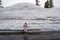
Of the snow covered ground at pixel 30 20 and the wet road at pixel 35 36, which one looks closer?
the wet road at pixel 35 36

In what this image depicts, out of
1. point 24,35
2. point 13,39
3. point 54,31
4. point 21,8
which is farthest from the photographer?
point 21,8

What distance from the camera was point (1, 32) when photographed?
480 cm

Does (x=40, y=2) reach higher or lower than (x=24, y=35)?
higher

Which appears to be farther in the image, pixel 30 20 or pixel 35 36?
pixel 30 20

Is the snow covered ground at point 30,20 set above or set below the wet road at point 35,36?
above

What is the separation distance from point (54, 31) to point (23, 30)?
0.99 metres

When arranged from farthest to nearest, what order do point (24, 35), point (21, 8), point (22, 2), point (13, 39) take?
point (22, 2) < point (21, 8) < point (24, 35) < point (13, 39)

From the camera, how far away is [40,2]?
12.4 meters

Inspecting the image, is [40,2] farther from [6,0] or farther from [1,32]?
[1,32]

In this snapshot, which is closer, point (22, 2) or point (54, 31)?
point (54, 31)

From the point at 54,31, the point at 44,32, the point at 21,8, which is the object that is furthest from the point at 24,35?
the point at 21,8

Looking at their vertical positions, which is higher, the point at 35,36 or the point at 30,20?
the point at 30,20

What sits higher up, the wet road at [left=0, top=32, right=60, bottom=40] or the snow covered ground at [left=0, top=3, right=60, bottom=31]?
the snow covered ground at [left=0, top=3, right=60, bottom=31]

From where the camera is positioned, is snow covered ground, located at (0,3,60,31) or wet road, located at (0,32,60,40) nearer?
wet road, located at (0,32,60,40)
